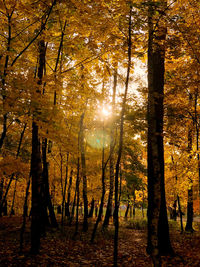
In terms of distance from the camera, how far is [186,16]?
5855 mm

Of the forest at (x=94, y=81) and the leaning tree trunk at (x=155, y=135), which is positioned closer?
the leaning tree trunk at (x=155, y=135)

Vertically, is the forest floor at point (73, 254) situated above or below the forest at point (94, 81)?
below

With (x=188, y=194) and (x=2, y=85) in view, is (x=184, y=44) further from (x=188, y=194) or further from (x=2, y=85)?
(x=188, y=194)

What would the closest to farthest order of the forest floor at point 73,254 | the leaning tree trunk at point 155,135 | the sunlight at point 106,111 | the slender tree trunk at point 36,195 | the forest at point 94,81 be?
1. the leaning tree trunk at point 155,135
2. the forest at point 94,81
3. the forest floor at point 73,254
4. the slender tree trunk at point 36,195
5. the sunlight at point 106,111

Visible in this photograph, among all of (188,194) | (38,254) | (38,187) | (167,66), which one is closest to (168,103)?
(167,66)

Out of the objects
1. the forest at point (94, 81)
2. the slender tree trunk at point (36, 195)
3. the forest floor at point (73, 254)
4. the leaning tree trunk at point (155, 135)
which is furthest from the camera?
the slender tree trunk at point (36, 195)

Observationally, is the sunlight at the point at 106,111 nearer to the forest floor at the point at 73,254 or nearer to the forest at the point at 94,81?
the forest at the point at 94,81

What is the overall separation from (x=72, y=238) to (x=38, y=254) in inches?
142

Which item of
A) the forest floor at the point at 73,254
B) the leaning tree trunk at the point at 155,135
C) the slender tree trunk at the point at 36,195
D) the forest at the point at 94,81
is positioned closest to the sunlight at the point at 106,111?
the forest at the point at 94,81

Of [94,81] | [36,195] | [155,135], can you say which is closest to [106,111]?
[94,81]

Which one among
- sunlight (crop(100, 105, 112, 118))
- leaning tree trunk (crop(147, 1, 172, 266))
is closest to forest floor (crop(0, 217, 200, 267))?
leaning tree trunk (crop(147, 1, 172, 266))

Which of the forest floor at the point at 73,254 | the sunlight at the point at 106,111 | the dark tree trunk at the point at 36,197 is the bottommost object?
the forest floor at the point at 73,254

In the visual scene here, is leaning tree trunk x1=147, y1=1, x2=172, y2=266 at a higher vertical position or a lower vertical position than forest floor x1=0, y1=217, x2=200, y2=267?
higher

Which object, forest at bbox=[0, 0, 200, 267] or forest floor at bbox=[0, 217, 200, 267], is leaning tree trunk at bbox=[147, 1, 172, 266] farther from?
forest floor at bbox=[0, 217, 200, 267]
